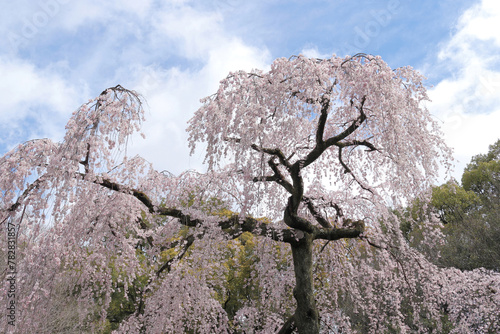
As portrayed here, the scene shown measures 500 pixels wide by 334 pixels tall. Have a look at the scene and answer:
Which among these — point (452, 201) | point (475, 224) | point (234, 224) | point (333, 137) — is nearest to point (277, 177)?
point (234, 224)

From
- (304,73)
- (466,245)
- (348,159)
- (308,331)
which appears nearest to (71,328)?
(308,331)

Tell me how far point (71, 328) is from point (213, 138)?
855 centimetres

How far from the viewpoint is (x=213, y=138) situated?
555 cm

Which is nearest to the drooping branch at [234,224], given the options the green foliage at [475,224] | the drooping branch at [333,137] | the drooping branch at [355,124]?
the drooping branch at [333,137]

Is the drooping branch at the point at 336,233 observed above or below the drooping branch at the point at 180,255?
above

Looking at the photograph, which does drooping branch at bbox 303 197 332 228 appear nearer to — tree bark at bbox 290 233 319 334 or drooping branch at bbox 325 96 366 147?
tree bark at bbox 290 233 319 334

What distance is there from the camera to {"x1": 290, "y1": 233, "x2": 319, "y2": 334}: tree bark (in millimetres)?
5785

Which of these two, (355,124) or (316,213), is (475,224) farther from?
(355,124)

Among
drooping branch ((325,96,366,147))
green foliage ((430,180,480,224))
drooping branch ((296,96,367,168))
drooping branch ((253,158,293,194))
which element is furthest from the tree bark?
green foliage ((430,180,480,224))

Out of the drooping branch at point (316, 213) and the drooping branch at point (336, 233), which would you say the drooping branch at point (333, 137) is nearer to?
the drooping branch at point (336, 233)

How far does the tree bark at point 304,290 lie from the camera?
19.0 feet

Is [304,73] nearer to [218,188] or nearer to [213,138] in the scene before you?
[213,138]

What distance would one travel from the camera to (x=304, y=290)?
592 centimetres

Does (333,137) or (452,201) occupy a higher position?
(452,201)
